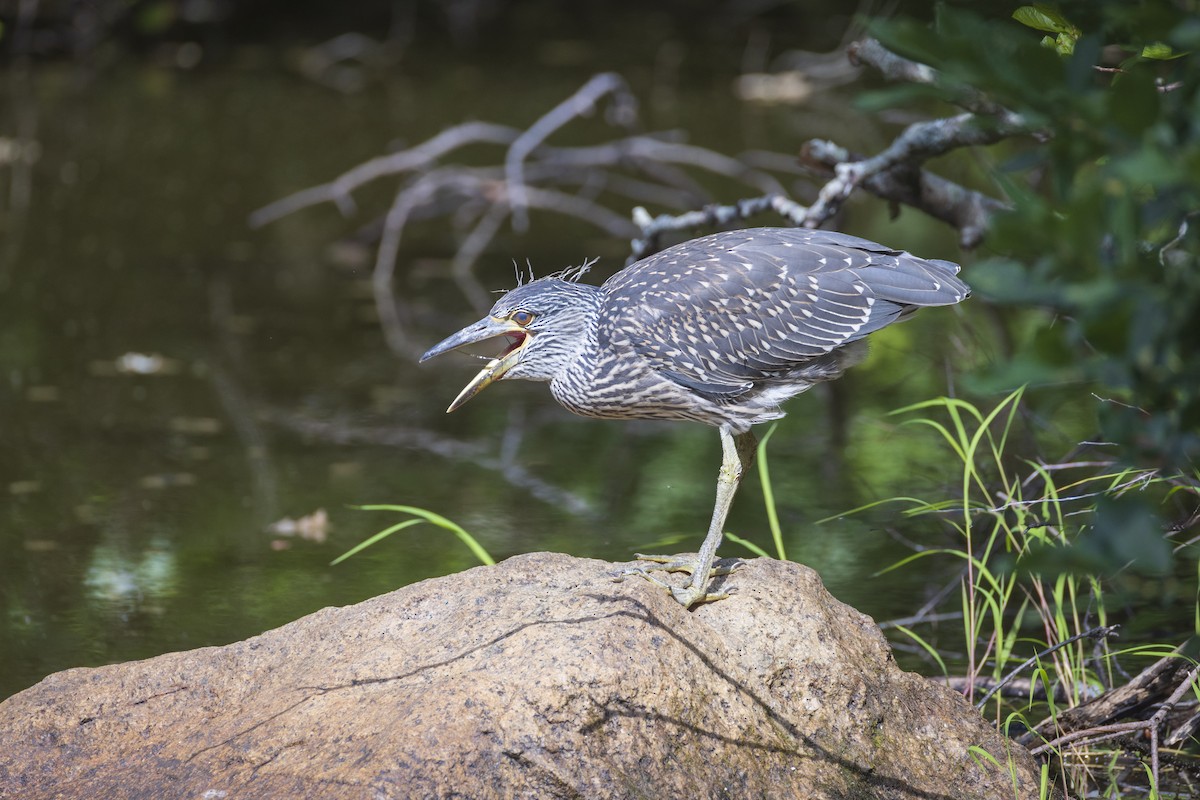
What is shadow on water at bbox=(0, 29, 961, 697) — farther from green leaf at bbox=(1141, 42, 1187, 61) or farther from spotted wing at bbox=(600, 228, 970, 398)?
green leaf at bbox=(1141, 42, 1187, 61)

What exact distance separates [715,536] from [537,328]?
0.91 m

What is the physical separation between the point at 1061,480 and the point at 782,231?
2.17 metres

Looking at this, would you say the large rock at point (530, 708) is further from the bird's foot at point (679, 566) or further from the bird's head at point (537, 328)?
the bird's head at point (537, 328)

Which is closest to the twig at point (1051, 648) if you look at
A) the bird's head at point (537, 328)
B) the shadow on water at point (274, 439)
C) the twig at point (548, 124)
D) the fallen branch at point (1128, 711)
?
the fallen branch at point (1128, 711)

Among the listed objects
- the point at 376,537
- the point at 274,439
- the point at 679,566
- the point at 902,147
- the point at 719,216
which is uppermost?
the point at 902,147

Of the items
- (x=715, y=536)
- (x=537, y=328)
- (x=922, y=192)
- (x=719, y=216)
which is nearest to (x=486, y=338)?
(x=537, y=328)

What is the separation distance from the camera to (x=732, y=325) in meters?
4.26

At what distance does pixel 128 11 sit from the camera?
16406 mm

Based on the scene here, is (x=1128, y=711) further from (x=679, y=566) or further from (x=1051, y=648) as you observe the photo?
(x=679, y=566)

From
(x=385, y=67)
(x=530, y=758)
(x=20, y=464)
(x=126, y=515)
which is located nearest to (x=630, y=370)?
(x=530, y=758)

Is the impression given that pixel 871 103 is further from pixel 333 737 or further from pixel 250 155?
pixel 250 155

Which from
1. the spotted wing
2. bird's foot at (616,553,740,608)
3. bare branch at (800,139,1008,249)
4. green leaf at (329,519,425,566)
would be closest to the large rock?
bird's foot at (616,553,740,608)

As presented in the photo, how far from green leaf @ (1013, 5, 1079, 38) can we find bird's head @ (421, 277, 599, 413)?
1.70 metres

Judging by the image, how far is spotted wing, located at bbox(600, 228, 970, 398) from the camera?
421 cm
